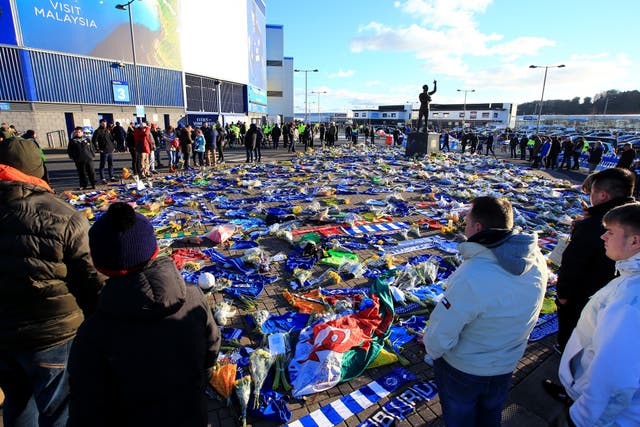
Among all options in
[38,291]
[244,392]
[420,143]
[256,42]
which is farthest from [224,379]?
[256,42]

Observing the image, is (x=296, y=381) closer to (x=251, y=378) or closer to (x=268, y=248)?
(x=251, y=378)

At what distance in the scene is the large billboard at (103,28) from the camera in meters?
24.1

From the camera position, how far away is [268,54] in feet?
261

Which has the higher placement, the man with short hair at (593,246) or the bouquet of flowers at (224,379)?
the man with short hair at (593,246)

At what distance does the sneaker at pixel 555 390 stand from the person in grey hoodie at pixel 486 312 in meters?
1.49

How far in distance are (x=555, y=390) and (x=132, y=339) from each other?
→ 358cm

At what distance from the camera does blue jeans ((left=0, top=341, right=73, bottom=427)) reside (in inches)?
80.4

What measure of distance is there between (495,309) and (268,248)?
5.24m

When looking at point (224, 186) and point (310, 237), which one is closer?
point (310, 237)

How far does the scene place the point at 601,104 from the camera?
3861 inches

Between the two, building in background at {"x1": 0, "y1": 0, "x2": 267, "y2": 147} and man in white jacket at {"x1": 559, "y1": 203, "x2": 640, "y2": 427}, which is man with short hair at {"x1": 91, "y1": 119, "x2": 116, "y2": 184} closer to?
building in background at {"x1": 0, "y1": 0, "x2": 267, "y2": 147}

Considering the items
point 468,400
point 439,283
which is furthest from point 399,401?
point 439,283

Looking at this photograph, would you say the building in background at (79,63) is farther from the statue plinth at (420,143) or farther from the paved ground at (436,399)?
the paved ground at (436,399)

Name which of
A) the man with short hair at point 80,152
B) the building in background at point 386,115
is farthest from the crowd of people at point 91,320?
the building in background at point 386,115
